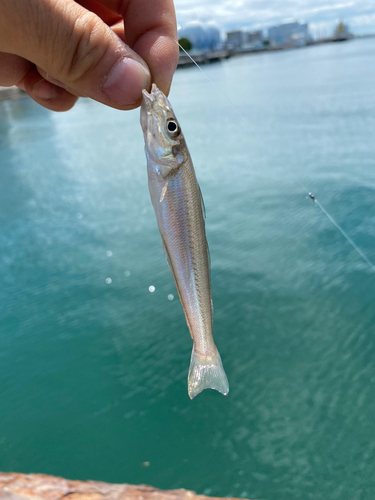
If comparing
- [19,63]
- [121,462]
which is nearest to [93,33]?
[19,63]

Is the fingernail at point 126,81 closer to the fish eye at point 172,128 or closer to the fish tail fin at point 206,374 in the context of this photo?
the fish eye at point 172,128

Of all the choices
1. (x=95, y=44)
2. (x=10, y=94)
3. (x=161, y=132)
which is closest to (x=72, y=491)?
(x=161, y=132)

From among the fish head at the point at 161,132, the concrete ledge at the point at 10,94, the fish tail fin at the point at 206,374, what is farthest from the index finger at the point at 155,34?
the concrete ledge at the point at 10,94

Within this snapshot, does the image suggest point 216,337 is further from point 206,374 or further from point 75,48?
point 75,48

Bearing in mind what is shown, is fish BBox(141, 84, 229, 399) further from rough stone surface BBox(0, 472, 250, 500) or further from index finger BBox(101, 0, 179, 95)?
rough stone surface BBox(0, 472, 250, 500)

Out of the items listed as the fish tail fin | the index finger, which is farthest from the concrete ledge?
the fish tail fin

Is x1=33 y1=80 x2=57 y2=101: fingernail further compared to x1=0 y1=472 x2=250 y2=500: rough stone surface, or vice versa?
x1=33 y1=80 x2=57 y2=101: fingernail
